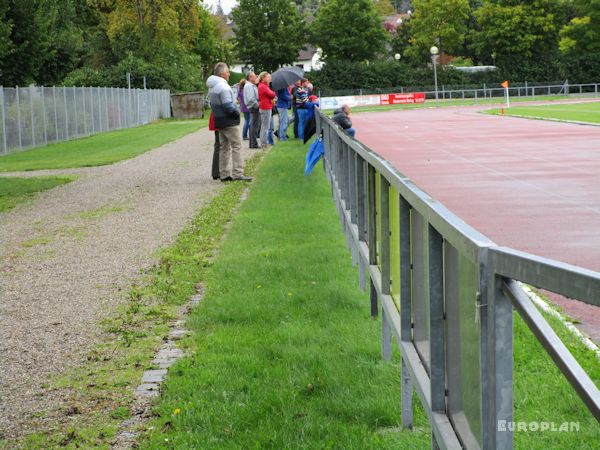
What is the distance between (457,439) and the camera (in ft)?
11.8

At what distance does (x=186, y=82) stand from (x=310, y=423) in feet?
229

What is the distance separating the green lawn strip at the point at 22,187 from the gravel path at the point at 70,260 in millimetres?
342

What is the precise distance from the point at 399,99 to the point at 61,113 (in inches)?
1606

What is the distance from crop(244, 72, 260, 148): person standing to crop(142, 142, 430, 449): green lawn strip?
1747cm

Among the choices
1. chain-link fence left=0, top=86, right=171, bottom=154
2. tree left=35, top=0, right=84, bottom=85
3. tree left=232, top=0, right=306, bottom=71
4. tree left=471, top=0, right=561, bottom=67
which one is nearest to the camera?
chain-link fence left=0, top=86, right=171, bottom=154

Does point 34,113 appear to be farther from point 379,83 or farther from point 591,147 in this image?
point 379,83

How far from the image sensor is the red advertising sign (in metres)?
76.4

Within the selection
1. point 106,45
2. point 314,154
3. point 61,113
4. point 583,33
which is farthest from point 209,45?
point 314,154

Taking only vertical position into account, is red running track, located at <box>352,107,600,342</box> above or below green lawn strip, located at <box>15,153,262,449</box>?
above

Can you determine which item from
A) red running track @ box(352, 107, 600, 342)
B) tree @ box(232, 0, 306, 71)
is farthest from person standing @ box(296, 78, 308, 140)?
tree @ box(232, 0, 306, 71)

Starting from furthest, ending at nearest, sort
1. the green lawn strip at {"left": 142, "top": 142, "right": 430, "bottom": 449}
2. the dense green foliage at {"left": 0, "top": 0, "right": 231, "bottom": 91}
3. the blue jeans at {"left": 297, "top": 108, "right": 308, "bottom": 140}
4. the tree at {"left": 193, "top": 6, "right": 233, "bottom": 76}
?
the tree at {"left": 193, "top": 6, "right": 233, "bottom": 76}
the dense green foliage at {"left": 0, "top": 0, "right": 231, "bottom": 91}
the blue jeans at {"left": 297, "top": 108, "right": 308, "bottom": 140}
the green lawn strip at {"left": 142, "top": 142, "right": 430, "bottom": 449}

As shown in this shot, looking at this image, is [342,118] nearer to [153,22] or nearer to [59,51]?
[59,51]

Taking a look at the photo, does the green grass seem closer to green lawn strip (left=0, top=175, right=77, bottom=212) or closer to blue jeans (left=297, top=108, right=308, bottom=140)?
blue jeans (left=297, top=108, right=308, bottom=140)

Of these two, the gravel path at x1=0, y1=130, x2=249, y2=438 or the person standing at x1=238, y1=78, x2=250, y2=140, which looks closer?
the gravel path at x1=0, y1=130, x2=249, y2=438
